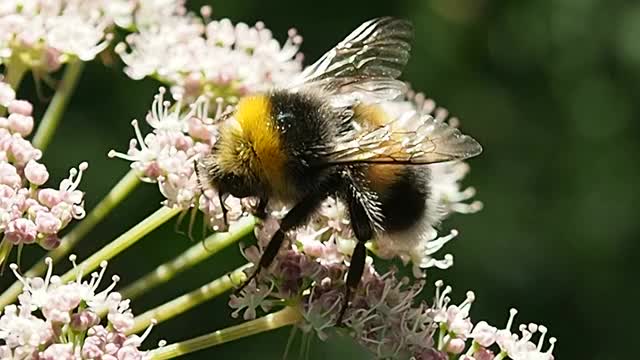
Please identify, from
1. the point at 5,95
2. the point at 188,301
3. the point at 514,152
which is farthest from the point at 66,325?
the point at 514,152

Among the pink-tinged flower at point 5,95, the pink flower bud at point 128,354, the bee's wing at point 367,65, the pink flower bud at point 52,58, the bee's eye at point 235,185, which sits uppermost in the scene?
the bee's wing at point 367,65

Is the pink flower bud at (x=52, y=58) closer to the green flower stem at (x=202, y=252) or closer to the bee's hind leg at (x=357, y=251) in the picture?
the green flower stem at (x=202, y=252)

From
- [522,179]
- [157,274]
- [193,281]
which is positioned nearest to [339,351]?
[193,281]

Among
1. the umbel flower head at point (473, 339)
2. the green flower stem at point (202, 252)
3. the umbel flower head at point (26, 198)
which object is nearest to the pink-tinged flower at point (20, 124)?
the umbel flower head at point (26, 198)

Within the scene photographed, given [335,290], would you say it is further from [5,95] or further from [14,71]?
[14,71]

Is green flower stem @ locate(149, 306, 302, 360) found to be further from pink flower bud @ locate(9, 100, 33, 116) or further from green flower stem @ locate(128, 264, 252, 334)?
pink flower bud @ locate(9, 100, 33, 116)

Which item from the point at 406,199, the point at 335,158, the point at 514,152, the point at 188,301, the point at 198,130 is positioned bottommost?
the point at 514,152
